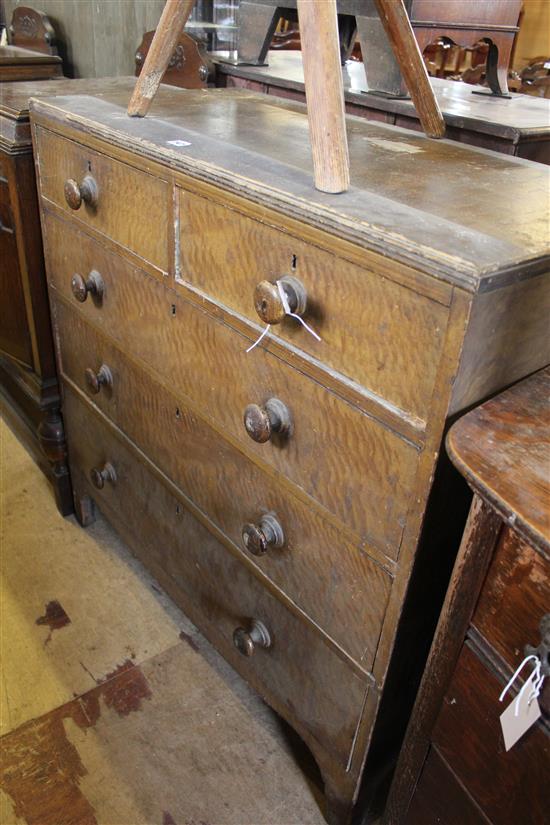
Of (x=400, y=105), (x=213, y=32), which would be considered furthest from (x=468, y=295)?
(x=213, y=32)

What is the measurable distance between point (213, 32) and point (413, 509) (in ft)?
6.34

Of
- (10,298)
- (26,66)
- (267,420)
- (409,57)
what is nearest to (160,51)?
(409,57)

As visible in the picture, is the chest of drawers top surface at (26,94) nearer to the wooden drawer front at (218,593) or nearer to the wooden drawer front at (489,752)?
the wooden drawer front at (218,593)

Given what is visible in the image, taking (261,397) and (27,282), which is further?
(27,282)

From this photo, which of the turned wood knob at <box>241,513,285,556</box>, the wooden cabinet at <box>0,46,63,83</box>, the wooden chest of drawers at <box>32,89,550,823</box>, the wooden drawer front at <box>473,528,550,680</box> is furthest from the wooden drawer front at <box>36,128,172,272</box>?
the wooden cabinet at <box>0,46,63,83</box>

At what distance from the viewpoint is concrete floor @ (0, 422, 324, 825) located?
120cm

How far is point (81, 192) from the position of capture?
1.14 metres

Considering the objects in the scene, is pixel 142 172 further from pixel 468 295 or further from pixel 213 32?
pixel 213 32

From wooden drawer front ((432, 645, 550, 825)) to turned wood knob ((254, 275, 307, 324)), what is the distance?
0.44 meters

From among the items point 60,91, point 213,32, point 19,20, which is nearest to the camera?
point 60,91

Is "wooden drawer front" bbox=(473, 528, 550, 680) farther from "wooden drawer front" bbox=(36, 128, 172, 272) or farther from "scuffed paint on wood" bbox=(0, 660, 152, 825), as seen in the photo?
"scuffed paint on wood" bbox=(0, 660, 152, 825)

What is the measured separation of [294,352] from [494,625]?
39cm

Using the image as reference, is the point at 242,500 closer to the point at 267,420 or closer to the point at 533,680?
the point at 267,420

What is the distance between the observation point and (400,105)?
133 cm
